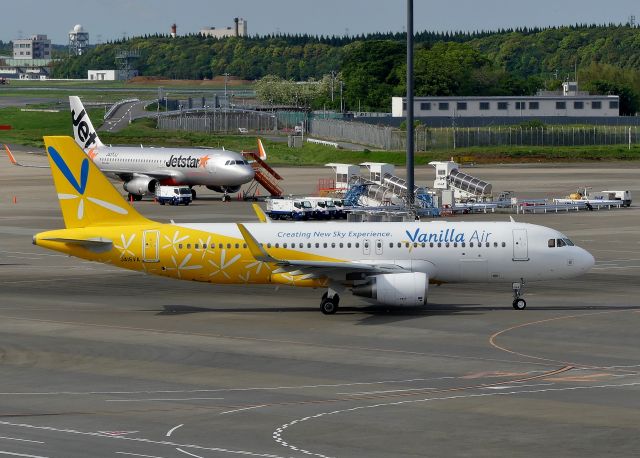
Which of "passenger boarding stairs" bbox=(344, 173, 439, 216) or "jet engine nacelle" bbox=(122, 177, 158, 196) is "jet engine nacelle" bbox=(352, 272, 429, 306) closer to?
"passenger boarding stairs" bbox=(344, 173, 439, 216)

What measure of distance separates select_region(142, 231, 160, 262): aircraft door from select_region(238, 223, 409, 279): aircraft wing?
4.59m

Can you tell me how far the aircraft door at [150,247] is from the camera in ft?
207

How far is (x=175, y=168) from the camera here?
134500 millimetres

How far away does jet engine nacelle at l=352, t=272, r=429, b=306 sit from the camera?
61.2m

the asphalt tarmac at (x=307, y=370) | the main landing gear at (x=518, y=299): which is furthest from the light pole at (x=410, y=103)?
the main landing gear at (x=518, y=299)

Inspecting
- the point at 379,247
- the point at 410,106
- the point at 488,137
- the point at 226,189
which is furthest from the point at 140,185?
the point at 488,137

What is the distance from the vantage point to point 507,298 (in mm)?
68625

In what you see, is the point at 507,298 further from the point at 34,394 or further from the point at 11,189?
the point at 11,189

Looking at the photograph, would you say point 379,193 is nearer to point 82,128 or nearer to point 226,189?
point 226,189

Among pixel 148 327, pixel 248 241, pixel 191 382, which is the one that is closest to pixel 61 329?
pixel 148 327

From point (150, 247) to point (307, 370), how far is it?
54.5ft

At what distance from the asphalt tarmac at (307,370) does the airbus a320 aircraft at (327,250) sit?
1984mm

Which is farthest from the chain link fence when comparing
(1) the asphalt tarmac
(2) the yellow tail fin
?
(2) the yellow tail fin

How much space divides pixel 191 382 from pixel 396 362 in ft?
28.0
